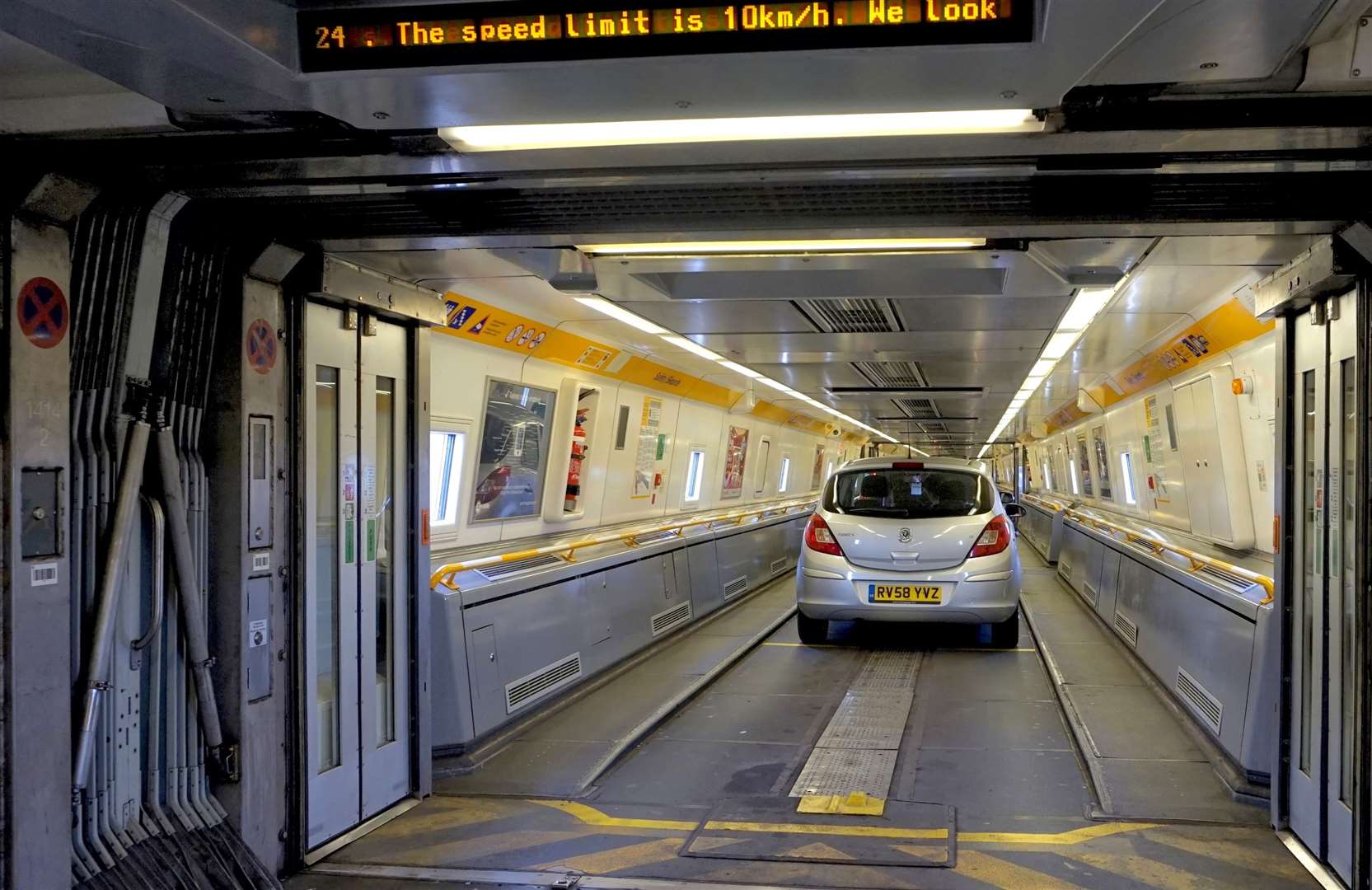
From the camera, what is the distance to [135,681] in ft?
12.7

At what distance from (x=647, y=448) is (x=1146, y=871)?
31.2 feet

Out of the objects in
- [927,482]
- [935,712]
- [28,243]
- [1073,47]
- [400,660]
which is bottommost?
[935,712]

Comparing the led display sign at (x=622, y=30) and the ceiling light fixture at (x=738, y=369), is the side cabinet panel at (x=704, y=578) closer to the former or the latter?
the ceiling light fixture at (x=738, y=369)

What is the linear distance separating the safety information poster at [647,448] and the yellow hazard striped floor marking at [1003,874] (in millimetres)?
8625

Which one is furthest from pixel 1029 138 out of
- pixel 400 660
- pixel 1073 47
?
pixel 400 660

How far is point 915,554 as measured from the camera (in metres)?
9.43

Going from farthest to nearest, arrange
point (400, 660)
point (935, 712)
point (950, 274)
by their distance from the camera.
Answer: point (935, 712)
point (950, 274)
point (400, 660)

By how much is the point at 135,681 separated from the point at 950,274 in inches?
191

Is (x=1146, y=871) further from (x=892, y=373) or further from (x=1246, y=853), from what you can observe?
(x=892, y=373)

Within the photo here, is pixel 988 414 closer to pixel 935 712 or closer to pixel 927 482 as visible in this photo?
pixel 927 482

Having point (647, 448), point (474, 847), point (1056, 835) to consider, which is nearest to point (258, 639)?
point (474, 847)

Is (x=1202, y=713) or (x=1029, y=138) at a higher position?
(x=1029, y=138)

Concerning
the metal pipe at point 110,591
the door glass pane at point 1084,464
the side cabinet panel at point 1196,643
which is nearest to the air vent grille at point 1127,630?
the side cabinet panel at point 1196,643

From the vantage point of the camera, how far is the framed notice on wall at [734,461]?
17.9m
